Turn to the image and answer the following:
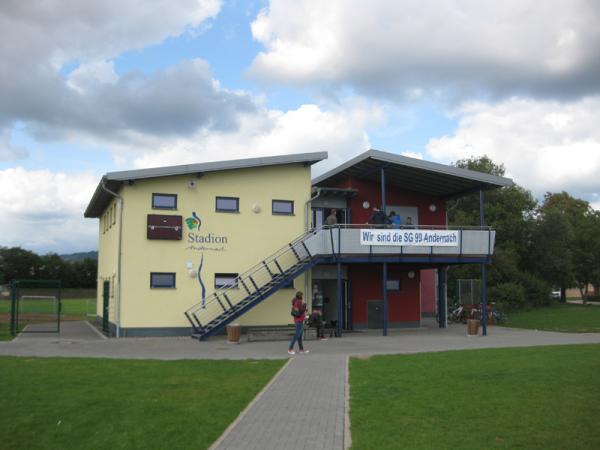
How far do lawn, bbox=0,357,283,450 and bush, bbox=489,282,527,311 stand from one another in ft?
98.1

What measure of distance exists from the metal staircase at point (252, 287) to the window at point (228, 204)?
2.32m

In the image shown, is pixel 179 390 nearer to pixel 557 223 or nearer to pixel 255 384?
pixel 255 384

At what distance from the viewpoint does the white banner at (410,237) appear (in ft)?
76.4

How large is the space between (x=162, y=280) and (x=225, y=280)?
92.3 inches

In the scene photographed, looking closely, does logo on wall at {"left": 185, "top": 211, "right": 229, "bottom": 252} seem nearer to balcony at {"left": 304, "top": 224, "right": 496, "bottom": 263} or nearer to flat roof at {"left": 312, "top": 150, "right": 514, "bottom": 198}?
balcony at {"left": 304, "top": 224, "right": 496, "bottom": 263}

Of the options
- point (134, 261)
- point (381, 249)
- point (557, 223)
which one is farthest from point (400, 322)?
point (557, 223)

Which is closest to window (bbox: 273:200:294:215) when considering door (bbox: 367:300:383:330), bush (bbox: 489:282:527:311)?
door (bbox: 367:300:383:330)

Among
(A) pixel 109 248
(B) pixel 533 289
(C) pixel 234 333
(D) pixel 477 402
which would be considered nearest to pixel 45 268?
(A) pixel 109 248

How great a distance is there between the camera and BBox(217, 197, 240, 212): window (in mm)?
24344

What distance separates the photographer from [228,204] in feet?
80.4

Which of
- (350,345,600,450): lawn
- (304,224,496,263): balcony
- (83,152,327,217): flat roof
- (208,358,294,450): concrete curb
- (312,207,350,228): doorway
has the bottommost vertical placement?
(208,358,294,450): concrete curb

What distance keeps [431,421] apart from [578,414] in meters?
2.03

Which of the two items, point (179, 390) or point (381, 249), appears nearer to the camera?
point (179, 390)

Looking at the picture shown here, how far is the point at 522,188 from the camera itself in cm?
5553
